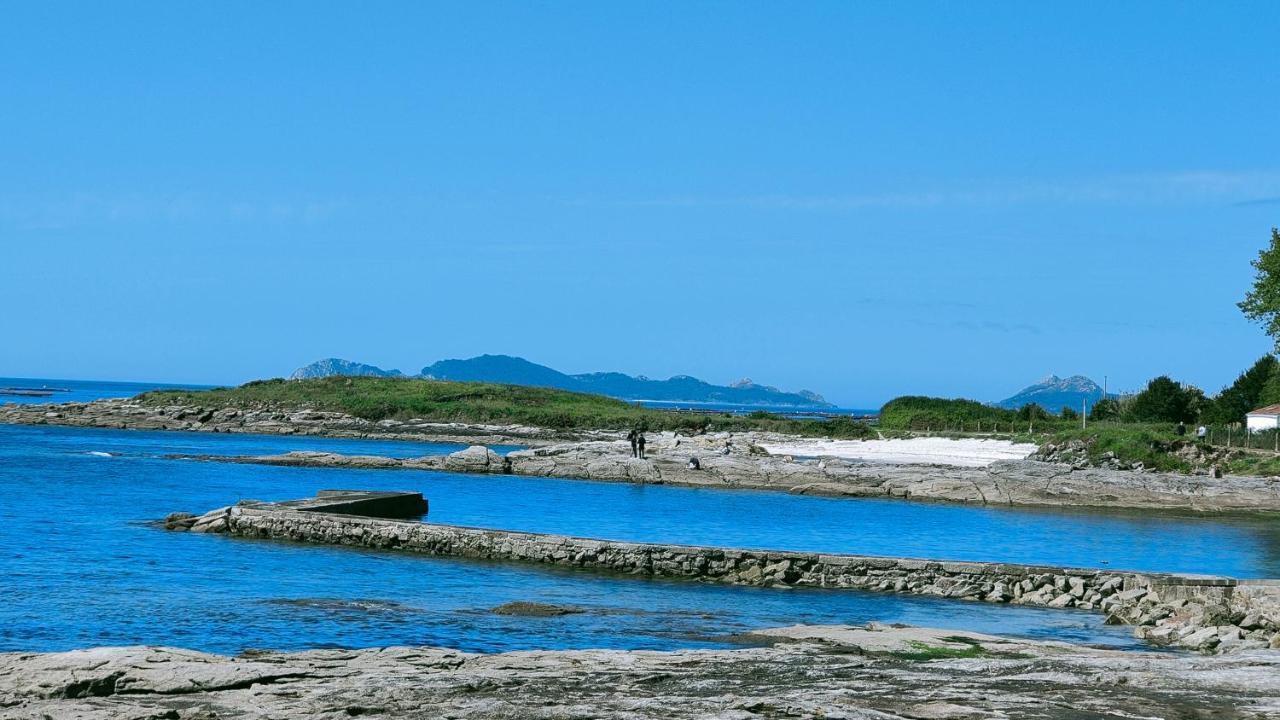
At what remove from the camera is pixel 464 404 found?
107 metres

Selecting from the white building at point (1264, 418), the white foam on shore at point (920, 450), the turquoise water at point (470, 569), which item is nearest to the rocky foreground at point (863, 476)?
the turquoise water at point (470, 569)

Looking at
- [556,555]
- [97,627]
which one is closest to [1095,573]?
[556,555]

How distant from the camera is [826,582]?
24891 millimetres

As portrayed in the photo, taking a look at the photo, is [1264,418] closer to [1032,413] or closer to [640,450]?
[1032,413]

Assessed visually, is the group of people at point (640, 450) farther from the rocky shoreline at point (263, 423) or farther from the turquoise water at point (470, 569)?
the rocky shoreline at point (263, 423)

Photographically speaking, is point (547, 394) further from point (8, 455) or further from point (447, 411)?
point (8, 455)

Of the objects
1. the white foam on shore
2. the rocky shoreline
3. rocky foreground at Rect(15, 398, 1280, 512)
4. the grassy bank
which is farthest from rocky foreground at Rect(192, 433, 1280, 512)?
the grassy bank

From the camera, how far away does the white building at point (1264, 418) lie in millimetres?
63050

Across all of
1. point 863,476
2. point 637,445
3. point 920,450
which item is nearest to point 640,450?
point 637,445

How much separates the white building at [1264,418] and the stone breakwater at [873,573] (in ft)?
145

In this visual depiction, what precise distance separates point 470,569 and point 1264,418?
5070 cm

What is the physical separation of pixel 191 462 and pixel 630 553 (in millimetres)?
41541

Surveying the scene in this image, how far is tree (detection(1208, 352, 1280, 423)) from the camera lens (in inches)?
2731

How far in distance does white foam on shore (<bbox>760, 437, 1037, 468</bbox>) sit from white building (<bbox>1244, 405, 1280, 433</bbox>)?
1050 cm
